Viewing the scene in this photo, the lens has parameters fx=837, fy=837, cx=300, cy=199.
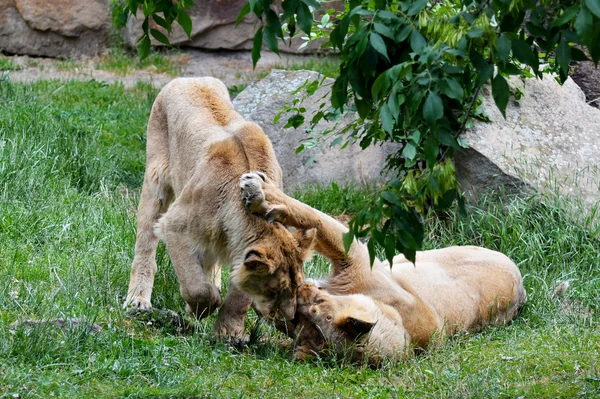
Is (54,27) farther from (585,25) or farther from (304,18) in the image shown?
(585,25)

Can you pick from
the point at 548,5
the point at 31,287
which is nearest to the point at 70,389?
the point at 31,287

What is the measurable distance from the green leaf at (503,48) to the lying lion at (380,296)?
2.45m

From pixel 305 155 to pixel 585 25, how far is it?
7.42 metres

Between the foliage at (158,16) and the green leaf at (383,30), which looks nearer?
the green leaf at (383,30)

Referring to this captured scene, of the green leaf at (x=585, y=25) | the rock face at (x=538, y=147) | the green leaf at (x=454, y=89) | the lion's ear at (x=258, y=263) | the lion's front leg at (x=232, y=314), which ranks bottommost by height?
the lion's front leg at (x=232, y=314)

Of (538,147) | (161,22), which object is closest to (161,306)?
(161,22)

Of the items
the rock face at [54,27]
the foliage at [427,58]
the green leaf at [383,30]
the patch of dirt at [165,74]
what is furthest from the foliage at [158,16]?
the rock face at [54,27]

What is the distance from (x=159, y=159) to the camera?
6.77m

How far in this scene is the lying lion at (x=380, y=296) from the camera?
541cm

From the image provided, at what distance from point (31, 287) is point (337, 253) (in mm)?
2165

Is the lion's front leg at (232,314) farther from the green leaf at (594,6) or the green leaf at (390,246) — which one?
the green leaf at (594,6)

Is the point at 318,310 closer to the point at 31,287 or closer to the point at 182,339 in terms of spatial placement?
the point at 182,339

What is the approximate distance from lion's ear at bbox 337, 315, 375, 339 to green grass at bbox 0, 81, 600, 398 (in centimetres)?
24

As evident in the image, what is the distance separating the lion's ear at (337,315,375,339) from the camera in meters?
5.29
